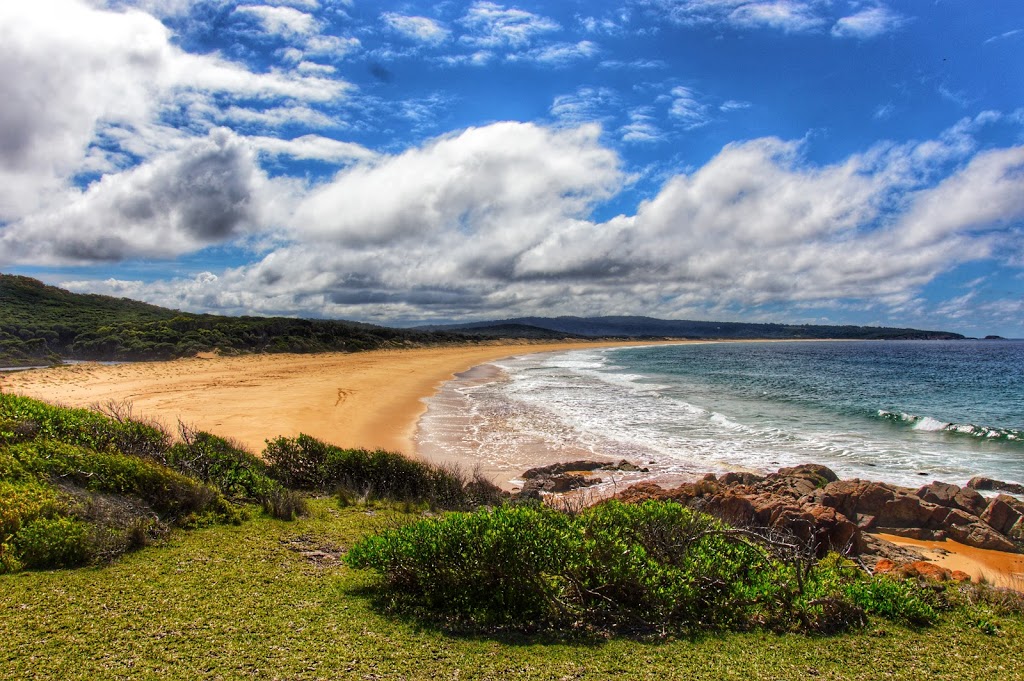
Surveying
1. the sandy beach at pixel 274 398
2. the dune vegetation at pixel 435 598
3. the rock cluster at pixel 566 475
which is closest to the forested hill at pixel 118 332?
the sandy beach at pixel 274 398

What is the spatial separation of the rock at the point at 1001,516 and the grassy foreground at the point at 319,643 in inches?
303

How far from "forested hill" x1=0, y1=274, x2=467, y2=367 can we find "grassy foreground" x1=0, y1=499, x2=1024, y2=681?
41114mm

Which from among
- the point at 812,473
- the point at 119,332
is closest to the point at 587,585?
the point at 812,473

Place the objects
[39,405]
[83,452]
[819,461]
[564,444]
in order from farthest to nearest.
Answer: [564,444] → [819,461] → [39,405] → [83,452]

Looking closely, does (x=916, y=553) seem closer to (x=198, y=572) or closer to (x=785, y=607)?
(x=785, y=607)

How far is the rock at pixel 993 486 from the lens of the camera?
43.7ft

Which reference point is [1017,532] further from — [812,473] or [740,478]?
[740,478]

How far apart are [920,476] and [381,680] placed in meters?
16.3

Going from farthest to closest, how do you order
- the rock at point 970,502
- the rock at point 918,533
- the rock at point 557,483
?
the rock at point 557,483, the rock at point 970,502, the rock at point 918,533

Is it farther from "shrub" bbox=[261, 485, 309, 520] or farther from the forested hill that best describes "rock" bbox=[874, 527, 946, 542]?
the forested hill

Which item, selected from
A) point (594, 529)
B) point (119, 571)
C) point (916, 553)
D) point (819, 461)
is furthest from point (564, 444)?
point (119, 571)

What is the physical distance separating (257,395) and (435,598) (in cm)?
2175

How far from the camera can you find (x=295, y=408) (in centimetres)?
2064

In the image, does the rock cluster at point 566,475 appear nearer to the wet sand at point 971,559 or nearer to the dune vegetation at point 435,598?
the dune vegetation at point 435,598
